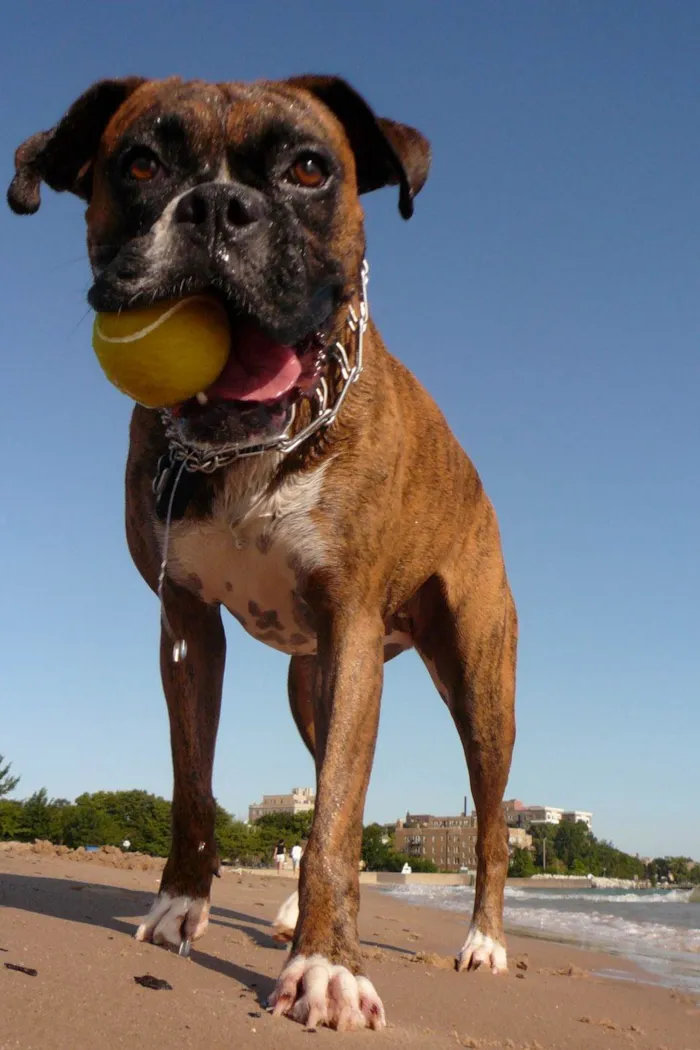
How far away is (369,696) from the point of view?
3.72 meters

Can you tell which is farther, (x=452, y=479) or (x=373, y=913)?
(x=373, y=913)

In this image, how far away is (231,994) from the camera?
3.19 m

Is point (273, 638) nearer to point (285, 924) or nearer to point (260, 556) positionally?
point (260, 556)

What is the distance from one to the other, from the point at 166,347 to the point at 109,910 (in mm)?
3151

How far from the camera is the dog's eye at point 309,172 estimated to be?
3.62 meters

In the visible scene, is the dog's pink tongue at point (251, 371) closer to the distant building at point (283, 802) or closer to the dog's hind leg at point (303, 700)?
the dog's hind leg at point (303, 700)

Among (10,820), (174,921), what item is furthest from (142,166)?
(10,820)

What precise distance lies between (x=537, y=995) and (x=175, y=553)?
95.3 inches

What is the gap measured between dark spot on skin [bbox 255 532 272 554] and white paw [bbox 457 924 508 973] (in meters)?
2.36

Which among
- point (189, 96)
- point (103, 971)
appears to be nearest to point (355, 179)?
point (189, 96)

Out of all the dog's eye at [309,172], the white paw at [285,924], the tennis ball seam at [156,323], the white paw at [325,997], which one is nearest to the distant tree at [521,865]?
the white paw at [285,924]

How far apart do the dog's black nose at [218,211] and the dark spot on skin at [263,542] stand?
1162 mm

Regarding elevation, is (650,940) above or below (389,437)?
below

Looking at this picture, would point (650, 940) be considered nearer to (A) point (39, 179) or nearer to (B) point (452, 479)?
(B) point (452, 479)
